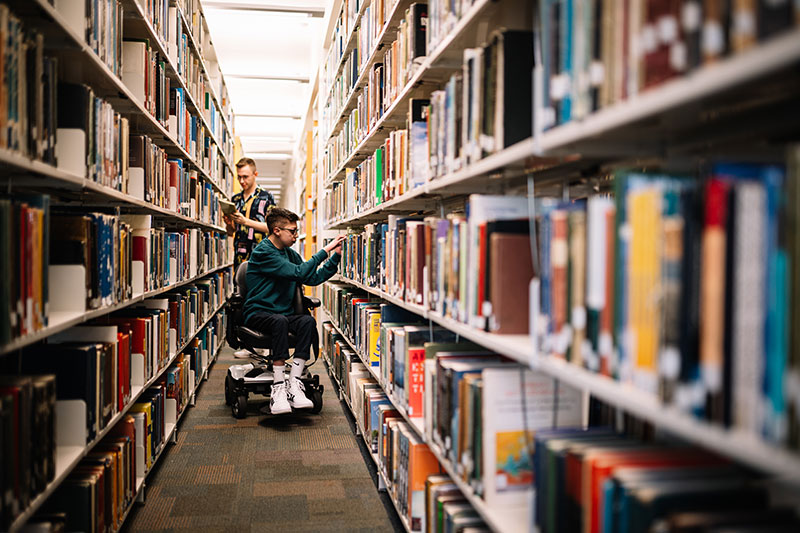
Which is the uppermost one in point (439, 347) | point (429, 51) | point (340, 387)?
point (429, 51)

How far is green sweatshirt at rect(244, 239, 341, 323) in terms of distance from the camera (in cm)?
381

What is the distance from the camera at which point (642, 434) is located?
1.24 meters

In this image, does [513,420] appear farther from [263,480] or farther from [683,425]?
[263,480]

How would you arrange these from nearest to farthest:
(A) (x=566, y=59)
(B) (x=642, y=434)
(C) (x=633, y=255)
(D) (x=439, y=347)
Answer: (C) (x=633, y=255) → (A) (x=566, y=59) → (B) (x=642, y=434) → (D) (x=439, y=347)

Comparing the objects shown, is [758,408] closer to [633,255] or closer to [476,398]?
[633,255]

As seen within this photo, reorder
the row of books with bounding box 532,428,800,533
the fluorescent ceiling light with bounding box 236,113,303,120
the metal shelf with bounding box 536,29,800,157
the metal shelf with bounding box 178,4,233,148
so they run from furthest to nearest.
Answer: the fluorescent ceiling light with bounding box 236,113,303,120 < the metal shelf with bounding box 178,4,233,148 < the row of books with bounding box 532,428,800,533 < the metal shelf with bounding box 536,29,800,157

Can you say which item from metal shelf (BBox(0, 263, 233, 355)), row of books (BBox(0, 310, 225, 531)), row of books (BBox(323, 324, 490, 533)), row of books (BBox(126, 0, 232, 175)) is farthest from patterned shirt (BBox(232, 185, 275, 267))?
metal shelf (BBox(0, 263, 233, 355))

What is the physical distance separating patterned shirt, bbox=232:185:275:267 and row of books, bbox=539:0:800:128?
451 centimetres

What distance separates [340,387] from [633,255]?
372 centimetres

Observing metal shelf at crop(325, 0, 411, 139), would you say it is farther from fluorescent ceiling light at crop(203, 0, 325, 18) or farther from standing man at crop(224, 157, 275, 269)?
A: fluorescent ceiling light at crop(203, 0, 325, 18)

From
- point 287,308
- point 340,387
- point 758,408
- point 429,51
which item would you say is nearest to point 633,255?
point 758,408

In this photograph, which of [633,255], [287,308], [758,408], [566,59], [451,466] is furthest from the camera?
[287,308]

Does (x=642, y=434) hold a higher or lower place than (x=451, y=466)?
higher

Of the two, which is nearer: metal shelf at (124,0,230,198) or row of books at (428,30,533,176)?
row of books at (428,30,533,176)
